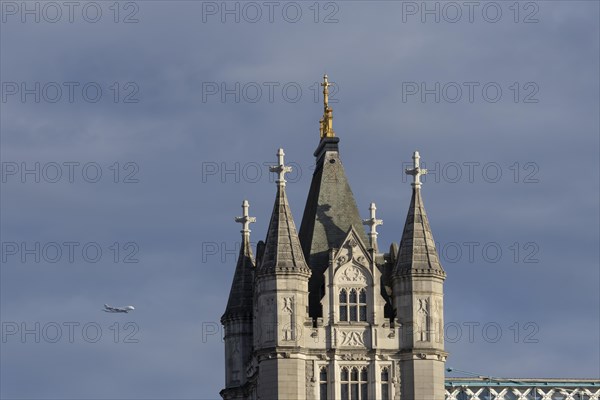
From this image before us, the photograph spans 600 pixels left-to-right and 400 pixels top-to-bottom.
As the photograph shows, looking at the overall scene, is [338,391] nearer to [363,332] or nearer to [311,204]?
[363,332]

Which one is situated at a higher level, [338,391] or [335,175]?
[335,175]

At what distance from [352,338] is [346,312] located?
187 centimetres

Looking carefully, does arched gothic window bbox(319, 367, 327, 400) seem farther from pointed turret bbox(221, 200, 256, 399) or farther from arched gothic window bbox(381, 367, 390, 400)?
pointed turret bbox(221, 200, 256, 399)

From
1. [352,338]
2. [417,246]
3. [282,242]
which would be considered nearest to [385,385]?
[352,338]

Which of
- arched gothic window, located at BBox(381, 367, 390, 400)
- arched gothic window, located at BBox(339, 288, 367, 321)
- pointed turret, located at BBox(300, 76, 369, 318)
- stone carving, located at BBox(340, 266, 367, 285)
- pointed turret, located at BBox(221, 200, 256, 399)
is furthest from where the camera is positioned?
pointed turret, located at BBox(221, 200, 256, 399)

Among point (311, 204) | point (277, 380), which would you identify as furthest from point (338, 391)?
point (311, 204)

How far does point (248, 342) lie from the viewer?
147250mm

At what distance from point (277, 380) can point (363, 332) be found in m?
6.29

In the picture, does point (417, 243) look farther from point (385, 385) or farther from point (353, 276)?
point (385, 385)

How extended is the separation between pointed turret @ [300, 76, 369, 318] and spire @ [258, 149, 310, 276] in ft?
7.30

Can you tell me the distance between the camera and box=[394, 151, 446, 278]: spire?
140125mm

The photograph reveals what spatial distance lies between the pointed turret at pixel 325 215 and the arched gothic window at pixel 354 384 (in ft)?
14.0

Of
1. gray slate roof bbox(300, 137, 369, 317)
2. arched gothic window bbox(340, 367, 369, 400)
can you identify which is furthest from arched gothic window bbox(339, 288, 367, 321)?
arched gothic window bbox(340, 367, 369, 400)

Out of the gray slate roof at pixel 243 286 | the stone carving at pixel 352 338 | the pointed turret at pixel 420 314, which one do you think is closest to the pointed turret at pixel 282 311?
the stone carving at pixel 352 338
